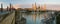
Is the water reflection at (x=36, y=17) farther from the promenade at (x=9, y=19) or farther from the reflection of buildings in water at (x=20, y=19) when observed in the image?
the promenade at (x=9, y=19)

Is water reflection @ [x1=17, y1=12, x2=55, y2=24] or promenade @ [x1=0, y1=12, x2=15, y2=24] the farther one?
water reflection @ [x1=17, y1=12, x2=55, y2=24]

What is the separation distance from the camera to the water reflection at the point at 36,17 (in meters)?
1.65

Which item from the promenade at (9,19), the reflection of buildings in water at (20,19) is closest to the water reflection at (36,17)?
the reflection of buildings in water at (20,19)

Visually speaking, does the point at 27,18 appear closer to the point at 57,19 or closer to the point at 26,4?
the point at 26,4

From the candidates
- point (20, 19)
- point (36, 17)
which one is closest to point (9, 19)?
point (20, 19)

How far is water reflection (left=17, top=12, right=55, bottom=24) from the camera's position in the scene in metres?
1.65

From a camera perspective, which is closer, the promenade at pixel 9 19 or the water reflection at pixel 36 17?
the promenade at pixel 9 19

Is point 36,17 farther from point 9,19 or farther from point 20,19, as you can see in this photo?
point 9,19

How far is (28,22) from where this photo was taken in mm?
1678

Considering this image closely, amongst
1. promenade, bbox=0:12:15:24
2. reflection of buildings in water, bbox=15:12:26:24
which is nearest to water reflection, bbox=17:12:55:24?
reflection of buildings in water, bbox=15:12:26:24

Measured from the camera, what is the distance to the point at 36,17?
1650 millimetres

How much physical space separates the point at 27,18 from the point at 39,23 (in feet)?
0.66

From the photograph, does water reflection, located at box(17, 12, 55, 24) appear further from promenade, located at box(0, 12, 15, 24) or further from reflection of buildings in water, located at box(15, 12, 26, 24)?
promenade, located at box(0, 12, 15, 24)

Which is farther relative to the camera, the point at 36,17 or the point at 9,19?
the point at 36,17
